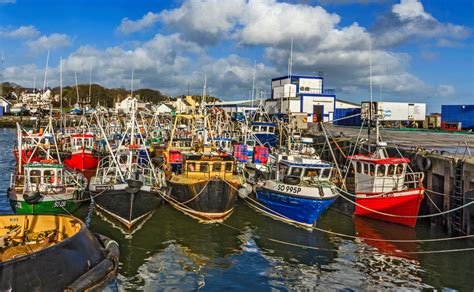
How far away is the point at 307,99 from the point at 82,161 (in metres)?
35.7

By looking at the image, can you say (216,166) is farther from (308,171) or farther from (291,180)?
(308,171)

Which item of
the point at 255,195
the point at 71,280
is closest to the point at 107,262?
the point at 71,280

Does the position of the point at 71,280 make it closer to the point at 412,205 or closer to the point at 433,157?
the point at 412,205

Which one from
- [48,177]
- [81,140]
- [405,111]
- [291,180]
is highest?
[405,111]

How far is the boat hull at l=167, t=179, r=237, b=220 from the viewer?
22062 millimetres

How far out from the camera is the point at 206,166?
23781 mm

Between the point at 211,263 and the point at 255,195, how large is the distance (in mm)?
9637

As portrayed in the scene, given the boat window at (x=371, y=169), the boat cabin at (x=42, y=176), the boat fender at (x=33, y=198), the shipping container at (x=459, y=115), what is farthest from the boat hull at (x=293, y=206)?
the shipping container at (x=459, y=115)

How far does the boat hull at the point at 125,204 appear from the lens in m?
20.6

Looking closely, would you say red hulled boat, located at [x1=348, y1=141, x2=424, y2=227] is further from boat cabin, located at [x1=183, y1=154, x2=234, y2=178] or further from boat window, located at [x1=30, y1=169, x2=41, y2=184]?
boat window, located at [x1=30, y1=169, x2=41, y2=184]

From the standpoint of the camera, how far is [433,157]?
24.1 meters

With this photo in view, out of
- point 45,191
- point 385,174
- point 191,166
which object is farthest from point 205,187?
point 385,174

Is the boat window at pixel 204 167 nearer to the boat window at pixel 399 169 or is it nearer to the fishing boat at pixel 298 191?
the fishing boat at pixel 298 191

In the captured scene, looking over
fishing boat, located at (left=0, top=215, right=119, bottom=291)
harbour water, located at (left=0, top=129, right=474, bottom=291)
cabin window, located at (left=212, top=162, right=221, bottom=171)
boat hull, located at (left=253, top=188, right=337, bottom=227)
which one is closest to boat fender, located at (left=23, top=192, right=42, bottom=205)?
harbour water, located at (left=0, top=129, right=474, bottom=291)
